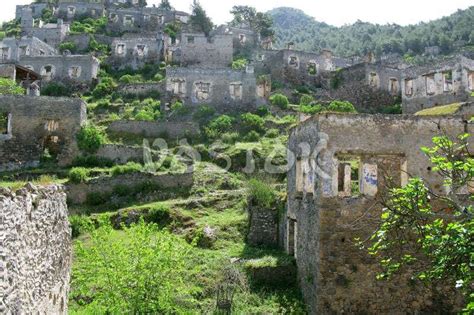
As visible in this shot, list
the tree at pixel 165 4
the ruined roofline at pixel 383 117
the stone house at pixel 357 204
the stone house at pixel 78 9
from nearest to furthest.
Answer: the stone house at pixel 357 204
the ruined roofline at pixel 383 117
the stone house at pixel 78 9
the tree at pixel 165 4

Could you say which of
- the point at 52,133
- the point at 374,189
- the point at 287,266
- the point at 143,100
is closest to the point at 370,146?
the point at 374,189

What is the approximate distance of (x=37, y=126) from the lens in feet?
109

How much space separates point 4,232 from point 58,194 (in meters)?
3.25

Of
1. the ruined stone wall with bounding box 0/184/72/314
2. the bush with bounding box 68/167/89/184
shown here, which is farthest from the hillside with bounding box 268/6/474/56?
the ruined stone wall with bounding box 0/184/72/314

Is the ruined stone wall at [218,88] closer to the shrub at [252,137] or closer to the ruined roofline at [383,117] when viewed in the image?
the shrub at [252,137]

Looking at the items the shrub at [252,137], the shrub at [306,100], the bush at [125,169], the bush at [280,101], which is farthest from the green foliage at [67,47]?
the bush at [125,169]

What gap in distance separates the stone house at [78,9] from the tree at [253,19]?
17610mm

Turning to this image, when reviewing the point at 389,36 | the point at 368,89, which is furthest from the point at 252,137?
the point at 389,36

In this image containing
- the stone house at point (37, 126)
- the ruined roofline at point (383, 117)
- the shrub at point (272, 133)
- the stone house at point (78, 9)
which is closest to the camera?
the ruined roofline at point (383, 117)

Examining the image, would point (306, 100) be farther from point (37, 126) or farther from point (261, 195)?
point (261, 195)

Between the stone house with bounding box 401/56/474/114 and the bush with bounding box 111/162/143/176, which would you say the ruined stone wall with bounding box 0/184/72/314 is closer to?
the bush with bounding box 111/162/143/176

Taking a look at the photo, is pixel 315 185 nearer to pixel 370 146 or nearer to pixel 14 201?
pixel 370 146

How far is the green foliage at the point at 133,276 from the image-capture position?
1309 cm

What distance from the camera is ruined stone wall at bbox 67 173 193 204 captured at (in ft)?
87.3
